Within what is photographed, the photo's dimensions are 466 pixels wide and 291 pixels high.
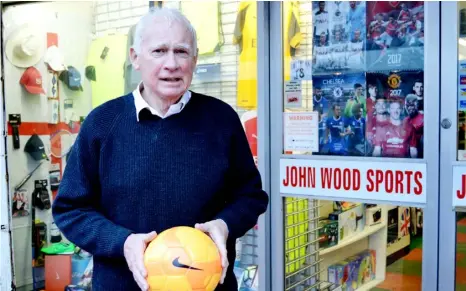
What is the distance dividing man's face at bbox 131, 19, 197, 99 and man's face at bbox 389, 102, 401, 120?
2022mm

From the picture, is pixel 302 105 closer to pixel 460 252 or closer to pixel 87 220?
pixel 460 252

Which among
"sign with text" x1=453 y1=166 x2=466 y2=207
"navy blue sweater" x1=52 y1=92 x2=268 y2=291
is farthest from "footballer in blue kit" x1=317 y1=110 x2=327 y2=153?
"navy blue sweater" x1=52 y1=92 x2=268 y2=291

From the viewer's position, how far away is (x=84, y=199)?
1976mm

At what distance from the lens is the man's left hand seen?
1.85 metres

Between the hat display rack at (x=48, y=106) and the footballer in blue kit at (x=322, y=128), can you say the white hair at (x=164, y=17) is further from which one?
the hat display rack at (x=48, y=106)

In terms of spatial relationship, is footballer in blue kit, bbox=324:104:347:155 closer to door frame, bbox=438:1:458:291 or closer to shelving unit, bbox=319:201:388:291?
shelving unit, bbox=319:201:388:291

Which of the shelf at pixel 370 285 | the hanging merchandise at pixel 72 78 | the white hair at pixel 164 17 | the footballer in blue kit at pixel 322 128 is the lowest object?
the shelf at pixel 370 285

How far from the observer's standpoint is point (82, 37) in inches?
220

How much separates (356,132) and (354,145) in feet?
0.29


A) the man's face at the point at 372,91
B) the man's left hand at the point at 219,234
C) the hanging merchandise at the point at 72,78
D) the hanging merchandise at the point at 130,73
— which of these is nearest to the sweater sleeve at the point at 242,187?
the man's left hand at the point at 219,234

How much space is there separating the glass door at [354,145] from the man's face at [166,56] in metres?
1.96

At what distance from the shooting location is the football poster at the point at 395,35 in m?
3.50

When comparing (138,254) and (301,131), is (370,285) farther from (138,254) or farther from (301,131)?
(138,254)

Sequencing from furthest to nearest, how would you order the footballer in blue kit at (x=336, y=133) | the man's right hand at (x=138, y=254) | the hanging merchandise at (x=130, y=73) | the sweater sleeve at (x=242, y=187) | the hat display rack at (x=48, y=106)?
the hat display rack at (x=48, y=106) → the hanging merchandise at (x=130, y=73) → the footballer in blue kit at (x=336, y=133) → the sweater sleeve at (x=242, y=187) → the man's right hand at (x=138, y=254)
